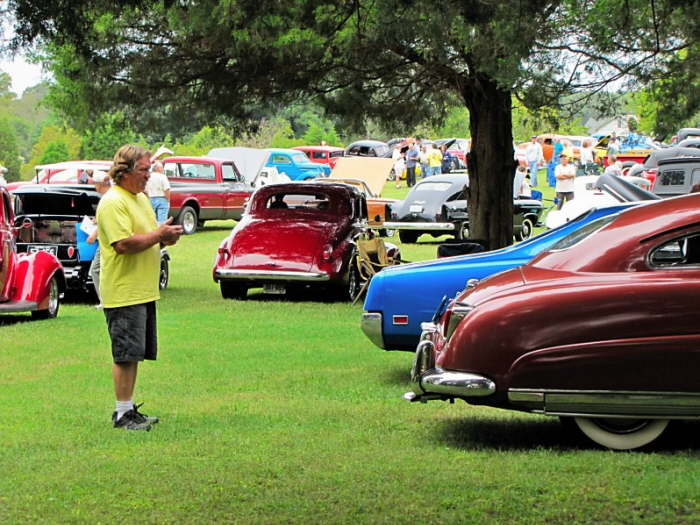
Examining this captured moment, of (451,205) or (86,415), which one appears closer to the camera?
(86,415)

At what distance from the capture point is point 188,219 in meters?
32.2

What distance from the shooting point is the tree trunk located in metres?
19.3

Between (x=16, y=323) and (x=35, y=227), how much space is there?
2819 millimetres

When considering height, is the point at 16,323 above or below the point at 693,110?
below

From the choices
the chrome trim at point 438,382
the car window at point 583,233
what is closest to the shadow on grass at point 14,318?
the chrome trim at point 438,382

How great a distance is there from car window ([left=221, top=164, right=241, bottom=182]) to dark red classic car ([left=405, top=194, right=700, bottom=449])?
2699 centimetres

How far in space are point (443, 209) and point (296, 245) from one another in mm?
12094

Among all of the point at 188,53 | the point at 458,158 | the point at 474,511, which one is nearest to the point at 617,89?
the point at 188,53

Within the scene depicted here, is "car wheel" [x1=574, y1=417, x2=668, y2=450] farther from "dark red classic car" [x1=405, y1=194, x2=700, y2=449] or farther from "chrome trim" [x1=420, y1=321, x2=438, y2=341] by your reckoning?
"chrome trim" [x1=420, y1=321, x2=438, y2=341]

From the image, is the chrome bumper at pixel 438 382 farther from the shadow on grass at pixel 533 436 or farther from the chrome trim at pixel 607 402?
the shadow on grass at pixel 533 436

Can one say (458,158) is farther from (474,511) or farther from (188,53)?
(474,511)

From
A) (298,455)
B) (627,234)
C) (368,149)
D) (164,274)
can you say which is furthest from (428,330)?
(368,149)

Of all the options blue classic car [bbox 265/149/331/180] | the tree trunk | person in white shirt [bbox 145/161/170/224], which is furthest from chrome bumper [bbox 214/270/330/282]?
blue classic car [bbox 265/149/331/180]

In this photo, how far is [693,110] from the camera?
16.2m
